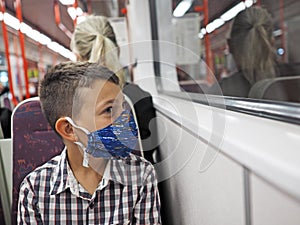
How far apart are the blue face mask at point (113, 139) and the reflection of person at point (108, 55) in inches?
10.4

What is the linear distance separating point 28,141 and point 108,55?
53 cm

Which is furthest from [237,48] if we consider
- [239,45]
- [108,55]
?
[108,55]

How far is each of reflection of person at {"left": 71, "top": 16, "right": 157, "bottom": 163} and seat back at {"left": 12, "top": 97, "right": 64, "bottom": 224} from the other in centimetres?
34

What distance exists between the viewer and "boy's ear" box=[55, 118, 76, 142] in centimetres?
112

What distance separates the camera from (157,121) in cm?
177

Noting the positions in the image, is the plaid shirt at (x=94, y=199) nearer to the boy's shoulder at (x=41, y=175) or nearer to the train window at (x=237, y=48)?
the boy's shoulder at (x=41, y=175)

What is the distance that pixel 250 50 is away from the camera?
161 cm

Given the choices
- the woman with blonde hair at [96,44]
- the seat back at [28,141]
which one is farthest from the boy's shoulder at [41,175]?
Answer: the woman with blonde hair at [96,44]

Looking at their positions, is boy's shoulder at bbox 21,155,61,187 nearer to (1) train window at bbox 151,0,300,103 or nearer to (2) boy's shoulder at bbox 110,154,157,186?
(2) boy's shoulder at bbox 110,154,157,186

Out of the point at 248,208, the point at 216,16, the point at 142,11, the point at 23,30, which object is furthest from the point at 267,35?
the point at 23,30

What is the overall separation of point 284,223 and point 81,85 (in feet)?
Result: 2.66

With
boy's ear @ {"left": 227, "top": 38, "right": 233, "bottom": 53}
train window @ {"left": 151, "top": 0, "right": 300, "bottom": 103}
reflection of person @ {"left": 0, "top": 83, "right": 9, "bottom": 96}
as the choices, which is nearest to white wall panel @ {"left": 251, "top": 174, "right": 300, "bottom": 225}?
train window @ {"left": 151, "top": 0, "right": 300, "bottom": 103}

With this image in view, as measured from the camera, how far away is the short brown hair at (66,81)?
1107 millimetres

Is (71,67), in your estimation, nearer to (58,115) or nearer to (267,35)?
(58,115)
